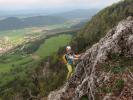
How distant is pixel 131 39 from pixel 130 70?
386cm

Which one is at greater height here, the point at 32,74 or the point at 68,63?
the point at 68,63

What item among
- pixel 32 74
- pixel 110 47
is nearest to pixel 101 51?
pixel 110 47

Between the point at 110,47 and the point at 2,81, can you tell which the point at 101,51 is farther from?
the point at 2,81

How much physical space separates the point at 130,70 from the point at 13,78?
170 m

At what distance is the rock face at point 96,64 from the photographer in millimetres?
22875

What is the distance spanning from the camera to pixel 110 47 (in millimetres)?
25547

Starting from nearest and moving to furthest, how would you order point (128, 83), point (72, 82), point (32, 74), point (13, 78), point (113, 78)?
1. point (128, 83)
2. point (113, 78)
3. point (72, 82)
4. point (32, 74)
5. point (13, 78)

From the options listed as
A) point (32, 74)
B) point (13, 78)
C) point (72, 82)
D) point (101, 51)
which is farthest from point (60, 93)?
point (13, 78)

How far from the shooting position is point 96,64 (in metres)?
24.9

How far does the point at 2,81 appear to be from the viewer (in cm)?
19162

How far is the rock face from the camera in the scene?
22.9 meters

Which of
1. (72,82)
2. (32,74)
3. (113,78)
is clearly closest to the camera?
(113,78)

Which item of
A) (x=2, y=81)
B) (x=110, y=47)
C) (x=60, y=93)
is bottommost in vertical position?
(x=2, y=81)

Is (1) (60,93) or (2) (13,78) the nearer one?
(1) (60,93)
